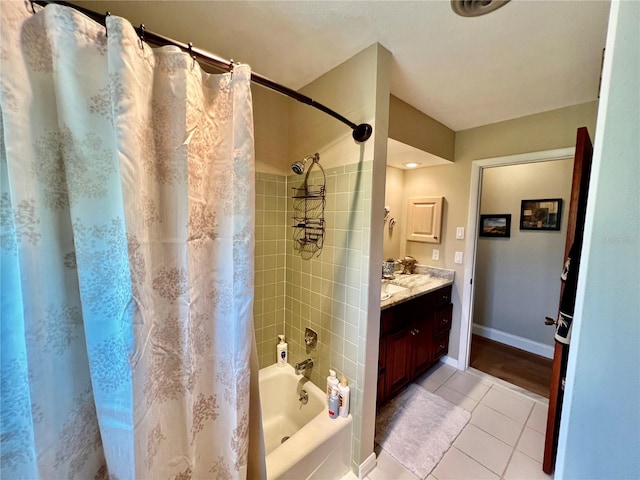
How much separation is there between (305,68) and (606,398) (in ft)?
6.01

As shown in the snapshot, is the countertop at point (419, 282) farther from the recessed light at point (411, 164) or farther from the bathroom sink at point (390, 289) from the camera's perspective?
the recessed light at point (411, 164)

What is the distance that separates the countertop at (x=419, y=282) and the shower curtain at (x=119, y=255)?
1.18 meters

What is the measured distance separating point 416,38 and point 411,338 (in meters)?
2.01

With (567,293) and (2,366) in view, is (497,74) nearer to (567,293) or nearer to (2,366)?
(567,293)

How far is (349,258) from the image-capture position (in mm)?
1395

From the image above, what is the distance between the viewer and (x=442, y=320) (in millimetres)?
2332

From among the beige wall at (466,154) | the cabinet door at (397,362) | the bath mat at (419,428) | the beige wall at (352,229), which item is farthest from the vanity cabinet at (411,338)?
the beige wall at (352,229)

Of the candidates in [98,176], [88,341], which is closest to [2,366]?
[88,341]

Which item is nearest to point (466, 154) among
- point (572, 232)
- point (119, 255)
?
point (572, 232)

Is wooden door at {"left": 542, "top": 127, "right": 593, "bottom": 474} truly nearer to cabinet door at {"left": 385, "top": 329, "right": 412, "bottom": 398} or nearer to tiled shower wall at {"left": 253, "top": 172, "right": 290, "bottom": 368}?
cabinet door at {"left": 385, "top": 329, "right": 412, "bottom": 398}

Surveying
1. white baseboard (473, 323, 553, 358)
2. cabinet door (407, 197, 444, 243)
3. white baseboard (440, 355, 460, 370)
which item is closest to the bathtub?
white baseboard (440, 355, 460, 370)

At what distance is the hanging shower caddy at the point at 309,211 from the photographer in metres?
1.55

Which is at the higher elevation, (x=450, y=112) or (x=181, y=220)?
(x=450, y=112)

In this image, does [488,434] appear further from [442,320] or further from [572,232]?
[572,232]
